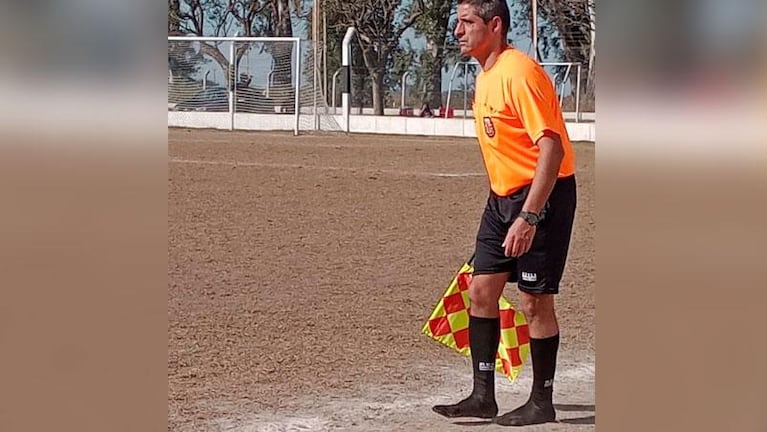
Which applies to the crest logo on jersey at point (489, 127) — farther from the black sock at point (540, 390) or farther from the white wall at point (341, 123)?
the white wall at point (341, 123)

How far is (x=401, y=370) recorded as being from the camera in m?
4.61

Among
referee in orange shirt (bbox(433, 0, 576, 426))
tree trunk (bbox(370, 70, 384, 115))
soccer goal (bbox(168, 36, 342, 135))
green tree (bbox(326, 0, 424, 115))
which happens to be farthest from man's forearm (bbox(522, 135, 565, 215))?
soccer goal (bbox(168, 36, 342, 135))

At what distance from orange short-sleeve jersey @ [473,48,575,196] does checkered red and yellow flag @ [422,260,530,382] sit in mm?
410

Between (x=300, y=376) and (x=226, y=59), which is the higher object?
(x=226, y=59)

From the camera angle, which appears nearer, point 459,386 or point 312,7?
point 459,386

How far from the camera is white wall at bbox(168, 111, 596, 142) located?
42.3 ft

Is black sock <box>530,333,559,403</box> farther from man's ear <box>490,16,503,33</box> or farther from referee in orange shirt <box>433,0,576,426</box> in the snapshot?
man's ear <box>490,16,503,33</box>

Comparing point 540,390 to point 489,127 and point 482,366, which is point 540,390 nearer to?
point 482,366

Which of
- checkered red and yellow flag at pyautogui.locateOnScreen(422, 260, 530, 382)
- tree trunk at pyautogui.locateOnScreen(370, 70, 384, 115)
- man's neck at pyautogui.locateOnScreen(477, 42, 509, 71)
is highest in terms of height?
man's neck at pyautogui.locateOnScreen(477, 42, 509, 71)

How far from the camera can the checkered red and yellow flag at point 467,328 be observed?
358 centimetres

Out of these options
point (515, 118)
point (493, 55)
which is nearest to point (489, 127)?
point (515, 118)
